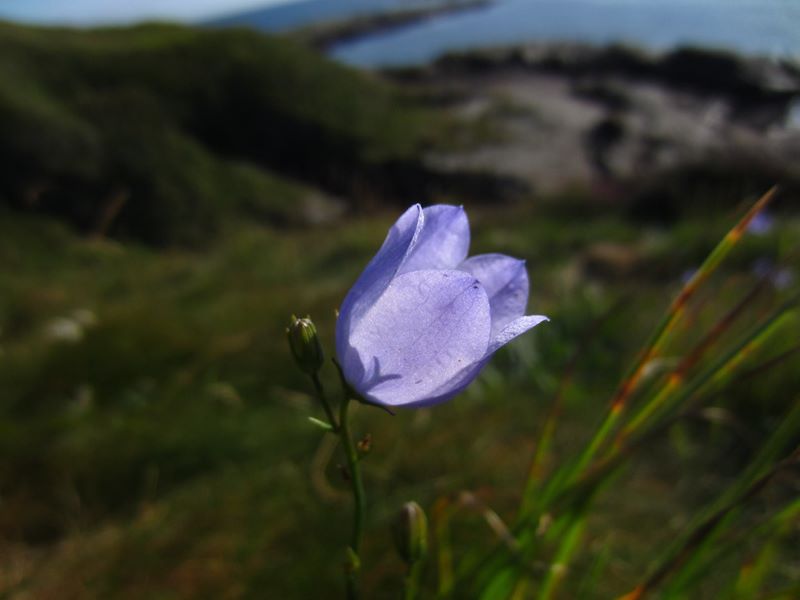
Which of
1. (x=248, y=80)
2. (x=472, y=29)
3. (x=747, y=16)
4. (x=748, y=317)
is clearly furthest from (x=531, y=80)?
(x=747, y=16)

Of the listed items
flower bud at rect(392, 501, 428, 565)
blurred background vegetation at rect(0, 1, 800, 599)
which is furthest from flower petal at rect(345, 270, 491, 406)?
blurred background vegetation at rect(0, 1, 800, 599)

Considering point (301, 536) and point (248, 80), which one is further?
point (248, 80)

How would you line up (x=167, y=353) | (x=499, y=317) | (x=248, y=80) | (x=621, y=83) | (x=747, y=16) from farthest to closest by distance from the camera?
(x=621, y=83)
(x=248, y=80)
(x=167, y=353)
(x=747, y=16)
(x=499, y=317)

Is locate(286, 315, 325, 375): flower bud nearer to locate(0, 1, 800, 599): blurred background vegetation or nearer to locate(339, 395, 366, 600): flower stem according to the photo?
locate(339, 395, 366, 600): flower stem

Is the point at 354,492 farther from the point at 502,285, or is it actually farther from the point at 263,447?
the point at 263,447

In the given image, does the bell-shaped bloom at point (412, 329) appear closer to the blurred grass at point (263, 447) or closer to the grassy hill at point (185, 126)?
the blurred grass at point (263, 447)

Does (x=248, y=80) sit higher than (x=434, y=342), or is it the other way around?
(x=434, y=342)

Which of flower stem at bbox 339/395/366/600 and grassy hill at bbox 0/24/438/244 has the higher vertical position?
flower stem at bbox 339/395/366/600

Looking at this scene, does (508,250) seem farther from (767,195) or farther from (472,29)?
(472,29)
